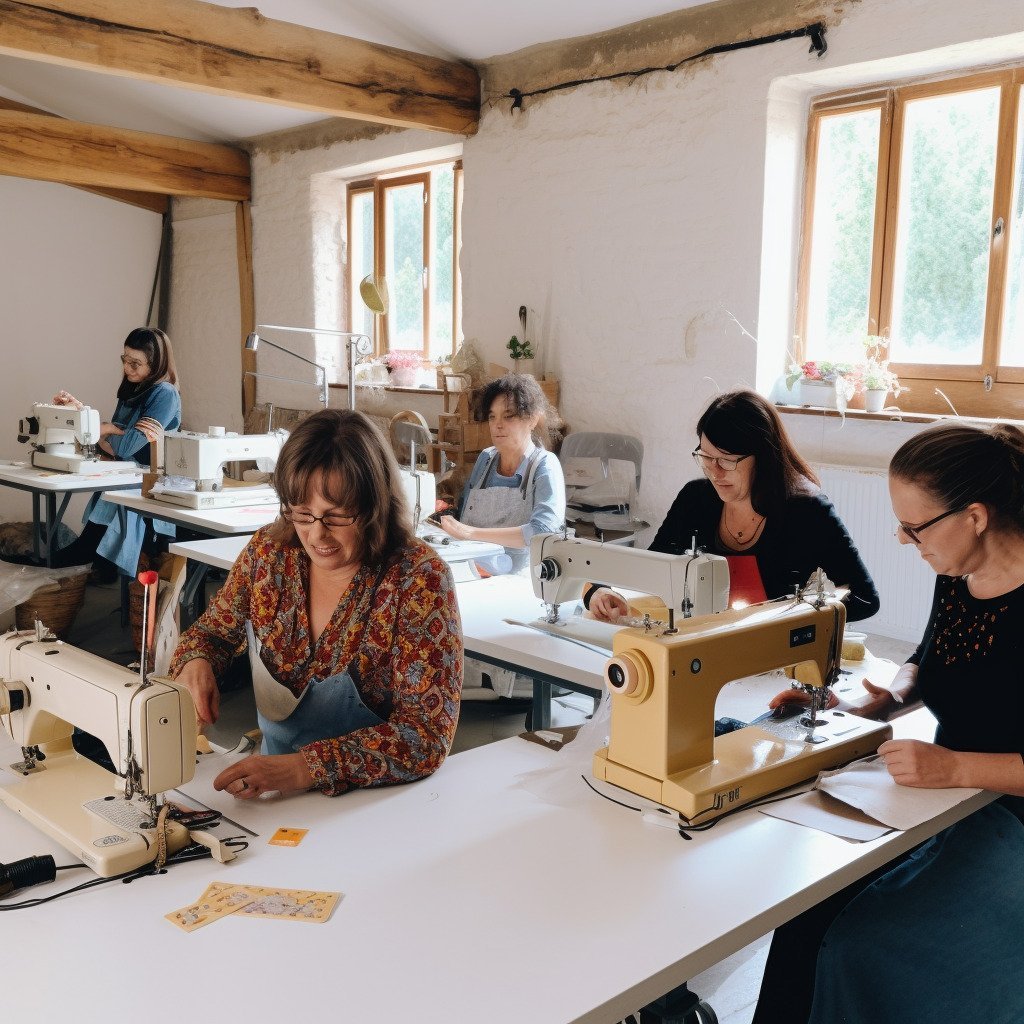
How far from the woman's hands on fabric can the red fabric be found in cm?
93

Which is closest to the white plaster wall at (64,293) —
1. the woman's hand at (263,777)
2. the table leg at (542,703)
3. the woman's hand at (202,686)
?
the table leg at (542,703)

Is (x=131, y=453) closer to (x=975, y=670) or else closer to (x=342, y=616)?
(x=342, y=616)

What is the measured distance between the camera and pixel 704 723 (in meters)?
1.49

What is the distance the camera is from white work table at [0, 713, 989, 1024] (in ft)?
3.39

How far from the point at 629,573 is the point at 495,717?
1.65 m

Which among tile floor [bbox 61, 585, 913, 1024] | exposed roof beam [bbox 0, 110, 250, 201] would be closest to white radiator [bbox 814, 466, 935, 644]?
tile floor [bbox 61, 585, 913, 1024]

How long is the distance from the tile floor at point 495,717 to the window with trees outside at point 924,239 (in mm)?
1140

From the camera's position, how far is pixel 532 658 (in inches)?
89.8

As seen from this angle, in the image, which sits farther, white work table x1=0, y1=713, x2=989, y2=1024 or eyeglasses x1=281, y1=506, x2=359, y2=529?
eyeglasses x1=281, y1=506, x2=359, y2=529

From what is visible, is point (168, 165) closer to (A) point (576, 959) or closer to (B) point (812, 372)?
(B) point (812, 372)

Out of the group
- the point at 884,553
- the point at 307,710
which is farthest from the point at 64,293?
the point at 307,710

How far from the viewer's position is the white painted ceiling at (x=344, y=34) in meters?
4.90

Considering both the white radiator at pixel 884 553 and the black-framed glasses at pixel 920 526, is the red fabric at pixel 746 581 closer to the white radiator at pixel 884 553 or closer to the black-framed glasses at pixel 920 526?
the black-framed glasses at pixel 920 526

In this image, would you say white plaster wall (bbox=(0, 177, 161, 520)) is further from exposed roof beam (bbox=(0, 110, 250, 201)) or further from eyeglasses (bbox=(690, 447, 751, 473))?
eyeglasses (bbox=(690, 447, 751, 473))
